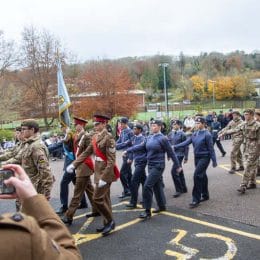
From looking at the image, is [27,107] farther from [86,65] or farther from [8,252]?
[8,252]

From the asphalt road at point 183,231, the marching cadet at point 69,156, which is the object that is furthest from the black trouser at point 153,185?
the marching cadet at point 69,156

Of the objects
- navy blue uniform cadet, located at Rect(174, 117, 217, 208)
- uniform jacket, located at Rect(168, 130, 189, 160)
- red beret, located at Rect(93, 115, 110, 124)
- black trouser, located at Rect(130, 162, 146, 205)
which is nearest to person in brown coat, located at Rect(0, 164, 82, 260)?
red beret, located at Rect(93, 115, 110, 124)

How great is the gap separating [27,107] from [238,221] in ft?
122

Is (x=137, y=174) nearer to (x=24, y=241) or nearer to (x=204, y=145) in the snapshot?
(x=204, y=145)

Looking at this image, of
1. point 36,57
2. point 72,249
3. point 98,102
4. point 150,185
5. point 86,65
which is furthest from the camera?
point 86,65

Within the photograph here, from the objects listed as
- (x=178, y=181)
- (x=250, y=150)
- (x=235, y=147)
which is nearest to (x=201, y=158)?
(x=178, y=181)

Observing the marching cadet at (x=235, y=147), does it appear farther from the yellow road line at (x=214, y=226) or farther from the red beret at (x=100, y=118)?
the red beret at (x=100, y=118)

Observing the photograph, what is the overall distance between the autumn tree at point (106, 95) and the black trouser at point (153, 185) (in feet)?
116

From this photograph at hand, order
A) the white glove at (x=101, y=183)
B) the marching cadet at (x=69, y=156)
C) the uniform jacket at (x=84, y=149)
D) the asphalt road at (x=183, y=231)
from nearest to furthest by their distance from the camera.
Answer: the asphalt road at (x=183, y=231) < the white glove at (x=101, y=183) < the uniform jacket at (x=84, y=149) < the marching cadet at (x=69, y=156)

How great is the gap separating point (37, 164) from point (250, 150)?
17.1ft

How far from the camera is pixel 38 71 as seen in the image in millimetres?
40125

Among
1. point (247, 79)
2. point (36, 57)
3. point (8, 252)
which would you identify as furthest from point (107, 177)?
point (247, 79)

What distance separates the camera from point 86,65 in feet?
169

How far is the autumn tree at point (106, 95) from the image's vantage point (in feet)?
143
